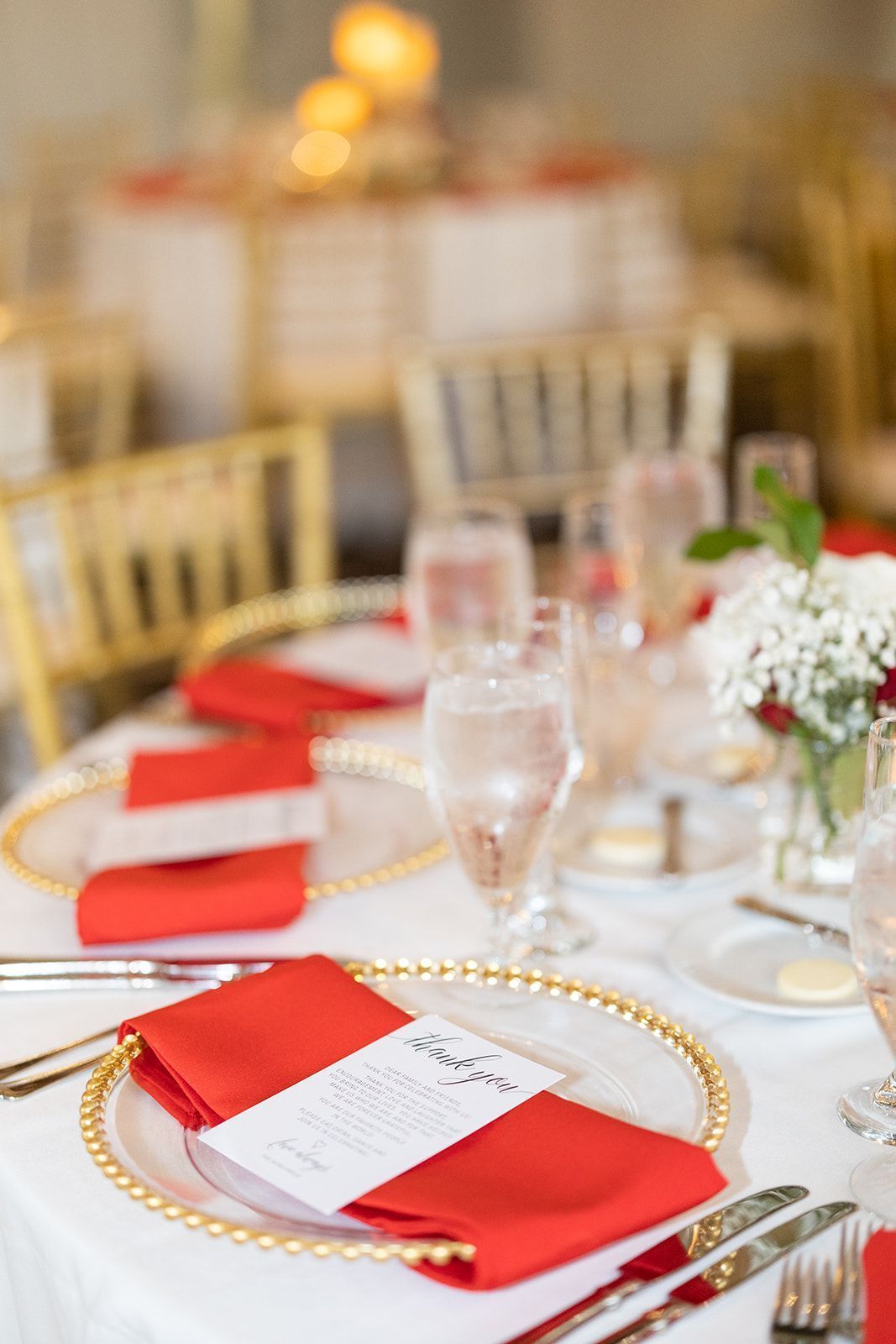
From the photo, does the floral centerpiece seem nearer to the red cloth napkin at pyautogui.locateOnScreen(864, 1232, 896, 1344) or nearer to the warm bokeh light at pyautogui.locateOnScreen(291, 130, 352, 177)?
the red cloth napkin at pyautogui.locateOnScreen(864, 1232, 896, 1344)

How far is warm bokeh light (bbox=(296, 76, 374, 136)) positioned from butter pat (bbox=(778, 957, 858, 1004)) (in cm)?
491

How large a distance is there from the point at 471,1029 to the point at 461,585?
2.04ft

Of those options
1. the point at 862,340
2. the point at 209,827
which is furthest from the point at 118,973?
the point at 862,340

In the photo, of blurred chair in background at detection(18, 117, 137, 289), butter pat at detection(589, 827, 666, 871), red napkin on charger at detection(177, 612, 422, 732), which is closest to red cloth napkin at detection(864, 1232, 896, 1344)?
butter pat at detection(589, 827, 666, 871)

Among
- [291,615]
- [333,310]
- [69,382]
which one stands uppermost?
[333,310]

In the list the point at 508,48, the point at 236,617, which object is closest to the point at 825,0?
the point at 508,48

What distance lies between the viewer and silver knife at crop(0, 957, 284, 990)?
1058mm

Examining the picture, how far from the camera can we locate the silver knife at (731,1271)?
0.72 meters

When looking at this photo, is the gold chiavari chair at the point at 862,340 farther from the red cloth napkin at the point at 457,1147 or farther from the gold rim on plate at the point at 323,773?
the red cloth napkin at the point at 457,1147

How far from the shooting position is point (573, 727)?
108 cm

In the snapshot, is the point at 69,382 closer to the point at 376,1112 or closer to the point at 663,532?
the point at 663,532

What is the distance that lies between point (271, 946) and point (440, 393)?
5.32ft

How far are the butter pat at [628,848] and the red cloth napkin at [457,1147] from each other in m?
0.33

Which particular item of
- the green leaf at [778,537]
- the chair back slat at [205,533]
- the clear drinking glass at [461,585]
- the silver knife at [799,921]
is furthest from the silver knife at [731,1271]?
the chair back slat at [205,533]
